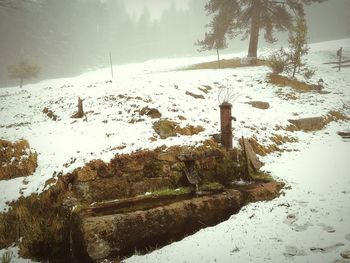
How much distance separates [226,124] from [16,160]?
6.15 meters

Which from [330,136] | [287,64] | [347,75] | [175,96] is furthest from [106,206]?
[347,75]

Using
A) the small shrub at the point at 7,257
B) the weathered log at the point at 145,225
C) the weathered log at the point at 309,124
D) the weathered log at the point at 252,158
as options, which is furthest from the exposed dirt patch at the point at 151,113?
the weathered log at the point at 309,124

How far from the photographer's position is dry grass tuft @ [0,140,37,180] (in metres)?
7.36

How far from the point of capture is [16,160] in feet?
25.1

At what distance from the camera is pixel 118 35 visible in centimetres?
7156

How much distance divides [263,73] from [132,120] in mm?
12146

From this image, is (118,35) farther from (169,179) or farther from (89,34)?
(169,179)

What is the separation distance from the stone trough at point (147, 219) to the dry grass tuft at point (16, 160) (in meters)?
2.79

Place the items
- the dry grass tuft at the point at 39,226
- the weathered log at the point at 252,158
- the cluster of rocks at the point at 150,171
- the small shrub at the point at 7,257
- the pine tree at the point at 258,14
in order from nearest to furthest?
the small shrub at the point at 7,257 → the dry grass tuft at the point at 39,226 → the cluster of rocks at the point at 150,171 → the weathered log at the point at 252,158 → the pine tree at the point at 258,14

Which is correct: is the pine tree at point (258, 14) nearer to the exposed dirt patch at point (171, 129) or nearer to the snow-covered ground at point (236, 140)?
the snow-covered ground at point (236, 140)

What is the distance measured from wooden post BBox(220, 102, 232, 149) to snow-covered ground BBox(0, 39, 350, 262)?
747mm

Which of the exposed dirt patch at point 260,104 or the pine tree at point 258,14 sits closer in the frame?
the exposed dirt patch at point 260,104

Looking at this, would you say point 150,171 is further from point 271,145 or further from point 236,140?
point 271,145

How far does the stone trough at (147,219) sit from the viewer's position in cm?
504
